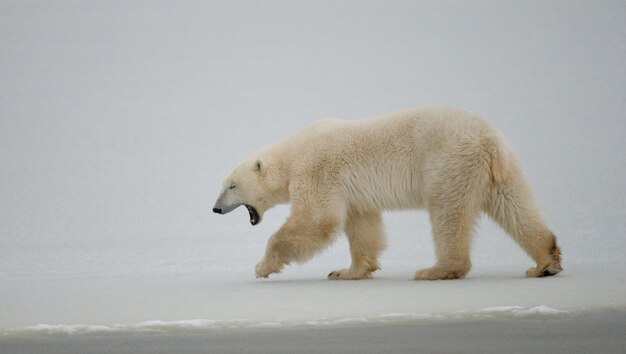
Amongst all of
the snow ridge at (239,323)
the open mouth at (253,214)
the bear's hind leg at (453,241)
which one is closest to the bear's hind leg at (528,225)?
the bear's hind leg at (453,241)

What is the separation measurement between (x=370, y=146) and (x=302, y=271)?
5.70 ft

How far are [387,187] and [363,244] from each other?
0.61m

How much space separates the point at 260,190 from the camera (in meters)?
6.99

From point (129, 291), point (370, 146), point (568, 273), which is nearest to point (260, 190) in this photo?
point (370, 146)

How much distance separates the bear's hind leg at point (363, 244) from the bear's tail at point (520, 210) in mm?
1212

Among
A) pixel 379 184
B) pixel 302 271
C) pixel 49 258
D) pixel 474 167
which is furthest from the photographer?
pixel 49 258

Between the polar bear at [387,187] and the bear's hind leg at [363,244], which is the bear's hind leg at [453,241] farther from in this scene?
the bear's hind leg at [363,244]

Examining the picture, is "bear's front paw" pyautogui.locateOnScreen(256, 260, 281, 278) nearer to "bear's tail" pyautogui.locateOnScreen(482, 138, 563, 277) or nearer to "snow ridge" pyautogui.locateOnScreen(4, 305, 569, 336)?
"bear's tail" pyautogui.locateOnScreen(482, 138, 563, 277)

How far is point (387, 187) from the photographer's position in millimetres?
6543

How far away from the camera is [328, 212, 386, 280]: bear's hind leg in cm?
685

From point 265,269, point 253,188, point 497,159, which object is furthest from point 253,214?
point 497,159

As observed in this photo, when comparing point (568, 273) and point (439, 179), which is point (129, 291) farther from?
point (568, 273)

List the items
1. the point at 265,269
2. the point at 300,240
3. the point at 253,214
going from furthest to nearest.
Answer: the point at 253,214, the point at 265,269, the point at 300,240

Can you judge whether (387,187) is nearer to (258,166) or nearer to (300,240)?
(300,240)
